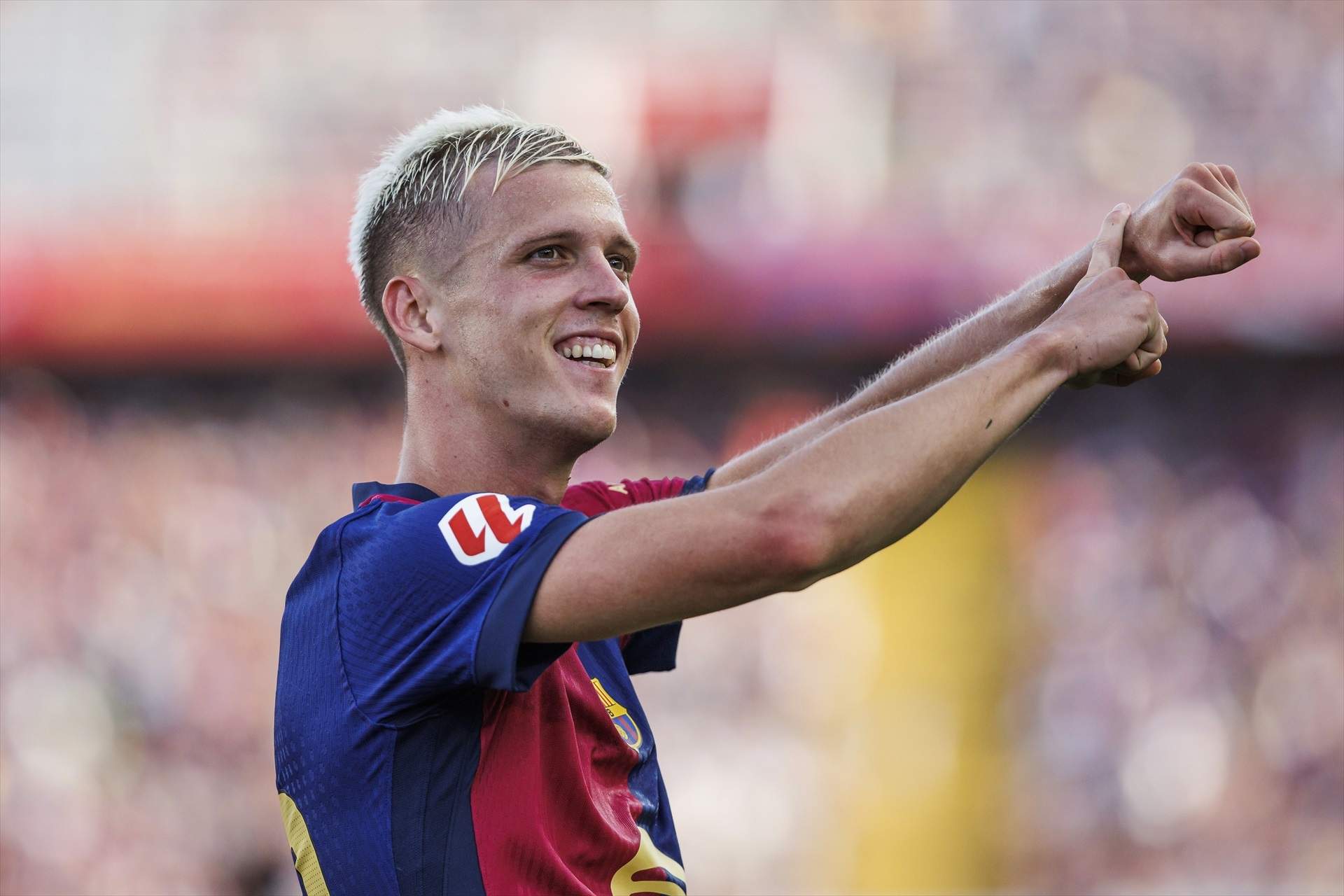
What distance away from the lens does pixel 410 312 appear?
8.03 feet

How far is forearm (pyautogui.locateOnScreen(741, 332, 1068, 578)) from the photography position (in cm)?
172

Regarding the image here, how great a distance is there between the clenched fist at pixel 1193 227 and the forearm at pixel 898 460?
544 millimetres

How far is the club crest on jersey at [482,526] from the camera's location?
6.15 feet

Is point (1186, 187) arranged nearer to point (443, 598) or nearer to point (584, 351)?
point (584, 351)

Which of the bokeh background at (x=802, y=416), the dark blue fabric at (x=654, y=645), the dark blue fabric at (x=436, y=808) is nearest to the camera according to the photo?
the dark blue fabric at (x=436, y=808)

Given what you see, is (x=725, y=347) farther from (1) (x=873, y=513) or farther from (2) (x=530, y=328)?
(1) (x=873, y=513)

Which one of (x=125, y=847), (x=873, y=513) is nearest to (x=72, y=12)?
(x=125, y=847)

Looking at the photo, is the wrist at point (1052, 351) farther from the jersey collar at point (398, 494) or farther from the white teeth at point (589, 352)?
the jersey collar at point (398, 494)

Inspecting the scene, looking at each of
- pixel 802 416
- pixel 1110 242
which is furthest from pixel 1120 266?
pixel 802 416

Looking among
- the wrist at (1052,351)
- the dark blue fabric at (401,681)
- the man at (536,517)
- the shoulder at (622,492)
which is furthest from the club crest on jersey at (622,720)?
the wrist at (1052,351)

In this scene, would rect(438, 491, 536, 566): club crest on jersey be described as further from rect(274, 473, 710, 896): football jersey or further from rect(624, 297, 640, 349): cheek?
rect(624, 297, 640, 349): cheek

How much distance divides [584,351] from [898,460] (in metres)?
0.77

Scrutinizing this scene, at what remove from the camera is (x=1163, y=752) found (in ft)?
25.0

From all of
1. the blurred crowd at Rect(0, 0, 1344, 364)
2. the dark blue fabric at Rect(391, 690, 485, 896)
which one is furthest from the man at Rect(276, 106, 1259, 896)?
the blurred crowd at Rect(0, 0, 1344, 364)
